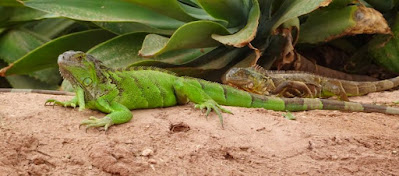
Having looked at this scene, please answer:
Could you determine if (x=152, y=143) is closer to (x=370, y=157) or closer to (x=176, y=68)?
(x=370, y=157)

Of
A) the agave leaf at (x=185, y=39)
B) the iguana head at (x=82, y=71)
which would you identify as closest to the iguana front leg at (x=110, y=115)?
the iguana head at (x=82, y=71)

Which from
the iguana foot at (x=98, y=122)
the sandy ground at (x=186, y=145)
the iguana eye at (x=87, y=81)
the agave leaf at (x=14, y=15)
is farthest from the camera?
the agave leaf at (x=14, y=15)

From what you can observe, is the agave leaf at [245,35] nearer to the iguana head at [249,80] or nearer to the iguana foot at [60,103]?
the iguana head at [249,80]

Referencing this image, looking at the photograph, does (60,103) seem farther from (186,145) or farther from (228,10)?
(228,10)

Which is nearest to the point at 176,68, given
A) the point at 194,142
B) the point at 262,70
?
the point at 262,70

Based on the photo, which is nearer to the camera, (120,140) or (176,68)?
(120,140)

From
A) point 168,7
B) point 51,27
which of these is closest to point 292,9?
point 168,7

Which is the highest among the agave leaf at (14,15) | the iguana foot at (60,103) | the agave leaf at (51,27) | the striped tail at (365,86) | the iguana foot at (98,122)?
the agave leaf at (14,15)
